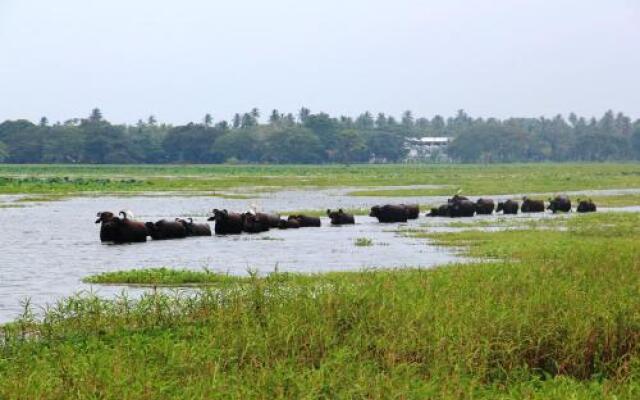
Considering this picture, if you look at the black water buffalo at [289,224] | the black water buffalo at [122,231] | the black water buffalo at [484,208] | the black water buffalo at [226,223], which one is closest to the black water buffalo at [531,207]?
the black water buffalo at [484,208]

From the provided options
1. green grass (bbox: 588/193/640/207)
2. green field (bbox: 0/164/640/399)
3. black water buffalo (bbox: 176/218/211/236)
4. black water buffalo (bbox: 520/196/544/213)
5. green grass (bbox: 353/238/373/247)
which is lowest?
green grass (bbox: 588/193/640/207)

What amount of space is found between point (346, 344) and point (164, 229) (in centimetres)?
1971

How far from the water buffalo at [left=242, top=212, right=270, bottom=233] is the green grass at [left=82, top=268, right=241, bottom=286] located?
12.7 m

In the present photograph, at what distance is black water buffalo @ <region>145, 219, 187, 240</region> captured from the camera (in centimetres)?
3162

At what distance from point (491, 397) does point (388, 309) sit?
3192mm

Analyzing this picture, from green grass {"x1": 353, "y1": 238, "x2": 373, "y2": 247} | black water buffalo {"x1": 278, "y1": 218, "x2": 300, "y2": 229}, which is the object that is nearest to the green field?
green grass {"x1": 353, "y1": 238, "x2": 373, "y2": 247}

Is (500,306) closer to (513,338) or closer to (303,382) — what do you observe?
(513,338)

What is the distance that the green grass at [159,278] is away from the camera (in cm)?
2058

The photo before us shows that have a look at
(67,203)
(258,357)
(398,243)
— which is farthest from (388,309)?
(67,203)

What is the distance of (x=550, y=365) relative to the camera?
40.4 feet

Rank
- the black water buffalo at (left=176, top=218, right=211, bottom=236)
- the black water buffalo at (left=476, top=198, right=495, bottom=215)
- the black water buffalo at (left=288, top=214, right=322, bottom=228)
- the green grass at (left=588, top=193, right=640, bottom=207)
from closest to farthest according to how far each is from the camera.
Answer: the black water buffalo at (left=176, top=218, right=211, bottom=236)
the black water buffalo at (left=288, top=214, right=322, bottom=228)
the black water buffalo at (left=476, top=198, right=495, bottom=215)
the green grass at (left=588, top=193, right=640, bottom=207)

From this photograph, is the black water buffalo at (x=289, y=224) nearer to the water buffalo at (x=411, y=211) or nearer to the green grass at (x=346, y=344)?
the water buffalo at (x=411, y=211)

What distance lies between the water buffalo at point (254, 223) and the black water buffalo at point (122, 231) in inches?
167

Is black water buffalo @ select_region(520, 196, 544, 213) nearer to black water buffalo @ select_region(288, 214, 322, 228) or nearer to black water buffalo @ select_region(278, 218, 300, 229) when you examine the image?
black water buffalo @ select_region(288, 214, 322, 228)
